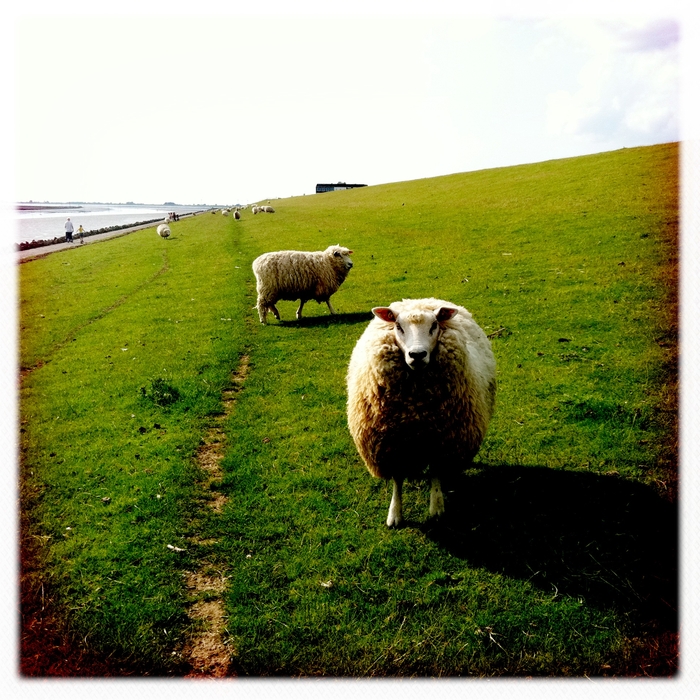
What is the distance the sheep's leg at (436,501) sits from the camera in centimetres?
577

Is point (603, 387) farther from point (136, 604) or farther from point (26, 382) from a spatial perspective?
point (26, 382)

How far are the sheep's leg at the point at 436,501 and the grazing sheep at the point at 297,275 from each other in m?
9.89

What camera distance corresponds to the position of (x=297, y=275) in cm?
1472

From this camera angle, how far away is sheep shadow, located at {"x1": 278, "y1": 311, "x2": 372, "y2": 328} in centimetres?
1432

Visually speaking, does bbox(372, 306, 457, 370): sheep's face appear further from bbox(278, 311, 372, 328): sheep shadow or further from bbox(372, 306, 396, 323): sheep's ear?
bbox(278, 311, 372, 328): sheep shadow

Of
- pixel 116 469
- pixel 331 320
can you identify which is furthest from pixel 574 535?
pixel 331 320

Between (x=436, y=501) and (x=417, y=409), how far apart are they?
3.53 ft

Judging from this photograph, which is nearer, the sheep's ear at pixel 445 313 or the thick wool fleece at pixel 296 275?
the sheep's ear at pixel 445 313

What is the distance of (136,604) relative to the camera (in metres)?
4.73

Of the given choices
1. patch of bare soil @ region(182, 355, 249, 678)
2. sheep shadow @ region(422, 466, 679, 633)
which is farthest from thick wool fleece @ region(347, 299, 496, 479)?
patch of bare soil @ region(182, 355, 249, 678)

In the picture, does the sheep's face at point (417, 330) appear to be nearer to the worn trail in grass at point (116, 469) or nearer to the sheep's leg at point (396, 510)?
the sheep's leg at point (396, 510)

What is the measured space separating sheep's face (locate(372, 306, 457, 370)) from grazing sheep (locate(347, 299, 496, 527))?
1 cm

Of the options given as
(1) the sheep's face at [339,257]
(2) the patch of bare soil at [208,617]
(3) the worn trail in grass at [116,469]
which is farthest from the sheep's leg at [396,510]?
(1) the sheep's face at [339,257]

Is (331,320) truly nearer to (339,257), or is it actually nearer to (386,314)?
(339,257)
